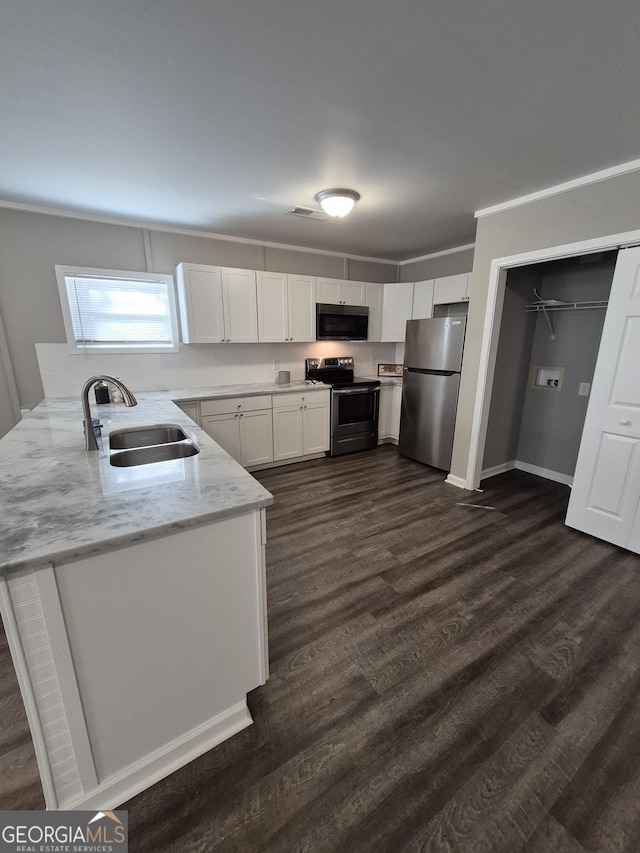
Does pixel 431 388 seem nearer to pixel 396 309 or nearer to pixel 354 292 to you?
pixel 396 309

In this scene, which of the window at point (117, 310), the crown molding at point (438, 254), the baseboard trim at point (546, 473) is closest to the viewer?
the window at point (117, 310)

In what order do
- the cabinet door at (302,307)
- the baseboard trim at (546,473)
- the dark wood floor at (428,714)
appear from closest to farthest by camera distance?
the dark wood floor at (428,714) < the baseboard trim at (546,473) < the cabinet door at (302,307)

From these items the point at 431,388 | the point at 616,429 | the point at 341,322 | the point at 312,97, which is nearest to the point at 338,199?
the point at 312,97

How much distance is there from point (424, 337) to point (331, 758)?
3510 millimetres

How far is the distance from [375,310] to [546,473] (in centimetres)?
290

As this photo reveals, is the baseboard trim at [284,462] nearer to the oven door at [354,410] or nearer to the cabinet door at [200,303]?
the oven door at [354,410]

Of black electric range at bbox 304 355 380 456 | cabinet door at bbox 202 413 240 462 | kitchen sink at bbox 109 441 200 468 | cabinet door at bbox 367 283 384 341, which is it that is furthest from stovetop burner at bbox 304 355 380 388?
kitchen sink at bbox 109 441 200 468

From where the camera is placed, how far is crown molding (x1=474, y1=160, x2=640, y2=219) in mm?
2109

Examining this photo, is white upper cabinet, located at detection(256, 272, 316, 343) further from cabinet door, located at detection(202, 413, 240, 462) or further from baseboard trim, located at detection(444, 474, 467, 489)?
baseboard trim, located at detection(444, 474, 467, 489)

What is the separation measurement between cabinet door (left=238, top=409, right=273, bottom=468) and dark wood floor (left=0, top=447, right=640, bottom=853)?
4.64 ft

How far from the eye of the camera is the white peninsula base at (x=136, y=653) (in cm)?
90

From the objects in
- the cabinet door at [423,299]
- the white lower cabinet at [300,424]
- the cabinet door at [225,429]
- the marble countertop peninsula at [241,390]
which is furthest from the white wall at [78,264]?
the cabinet door at [423,299]

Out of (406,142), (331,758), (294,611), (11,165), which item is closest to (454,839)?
(331,758)

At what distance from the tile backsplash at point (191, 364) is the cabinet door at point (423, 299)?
83 centimetres
